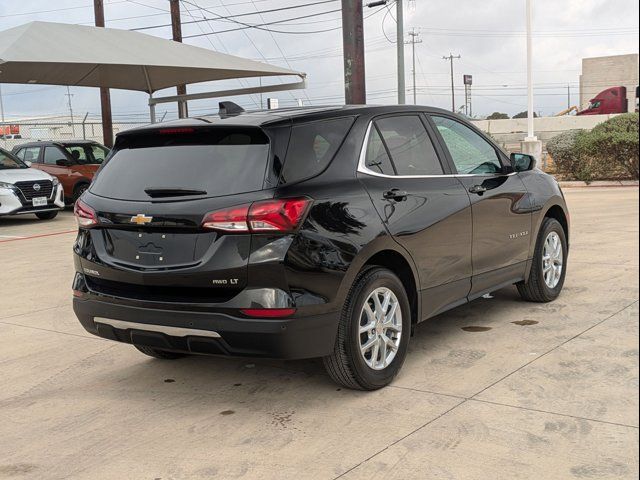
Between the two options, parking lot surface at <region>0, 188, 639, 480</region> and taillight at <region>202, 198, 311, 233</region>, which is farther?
taillight at <region>202, 198, 311, 233</region>

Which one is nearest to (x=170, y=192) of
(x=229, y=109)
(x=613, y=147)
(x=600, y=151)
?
(x=229, y=109)

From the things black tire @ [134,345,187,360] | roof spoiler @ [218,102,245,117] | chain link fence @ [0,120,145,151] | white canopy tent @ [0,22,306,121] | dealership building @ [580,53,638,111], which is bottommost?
black tire @ [134,345,187,360]

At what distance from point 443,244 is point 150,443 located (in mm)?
2239

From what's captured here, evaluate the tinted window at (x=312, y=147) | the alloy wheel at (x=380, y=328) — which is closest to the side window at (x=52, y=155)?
the tinted window at (x=312, y=147)

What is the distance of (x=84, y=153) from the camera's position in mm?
17609

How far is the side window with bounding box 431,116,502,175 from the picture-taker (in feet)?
17.0

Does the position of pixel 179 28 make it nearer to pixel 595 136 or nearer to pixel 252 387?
pixel 595 136

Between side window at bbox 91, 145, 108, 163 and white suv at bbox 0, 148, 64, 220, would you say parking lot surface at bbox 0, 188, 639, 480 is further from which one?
side window at bbox 91, 145, 108, 163

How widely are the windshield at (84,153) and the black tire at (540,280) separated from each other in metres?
13.5

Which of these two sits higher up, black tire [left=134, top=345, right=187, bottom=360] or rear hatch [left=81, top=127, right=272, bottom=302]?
rear hatch [left=81, top=127, right=272, bottom=302]

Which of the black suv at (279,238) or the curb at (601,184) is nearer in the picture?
the black suv at (279,238)

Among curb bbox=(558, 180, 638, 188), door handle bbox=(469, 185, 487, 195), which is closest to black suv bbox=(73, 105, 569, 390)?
door handle bbox=(469, 185, 487, 195)

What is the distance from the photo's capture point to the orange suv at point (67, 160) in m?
17.0

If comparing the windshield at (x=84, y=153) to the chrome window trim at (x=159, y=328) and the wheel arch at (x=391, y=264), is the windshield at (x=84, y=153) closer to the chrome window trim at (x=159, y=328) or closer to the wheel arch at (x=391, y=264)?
the chrome window trim at (x=159, y=328)
